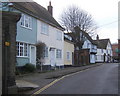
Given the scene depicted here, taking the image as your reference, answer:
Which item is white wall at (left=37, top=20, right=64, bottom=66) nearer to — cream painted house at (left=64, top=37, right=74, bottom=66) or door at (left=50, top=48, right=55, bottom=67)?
door at (left=50, top=48, right=55, bottom=67)

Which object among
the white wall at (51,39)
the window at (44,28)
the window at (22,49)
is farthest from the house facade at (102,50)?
the window at (22,49)

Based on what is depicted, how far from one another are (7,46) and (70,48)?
94.1 ft

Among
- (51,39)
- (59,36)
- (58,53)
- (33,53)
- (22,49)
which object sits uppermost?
(59,36)

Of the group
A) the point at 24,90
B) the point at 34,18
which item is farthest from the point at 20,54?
the point at 24,90

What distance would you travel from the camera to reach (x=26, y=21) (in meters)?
22.0

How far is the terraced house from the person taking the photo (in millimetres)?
20516

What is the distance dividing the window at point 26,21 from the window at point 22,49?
Result: 1925 mm

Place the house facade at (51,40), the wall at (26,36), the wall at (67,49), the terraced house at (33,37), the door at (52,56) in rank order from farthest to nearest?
1. the wall at (67,49)
2. the door at (52,56)
3. the house facade at (51,40)
4. the terraced house at (33,37)
5. the wall at (26,36)

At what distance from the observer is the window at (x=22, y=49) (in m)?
20.1

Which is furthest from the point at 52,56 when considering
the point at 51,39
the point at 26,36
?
the point at 26,36

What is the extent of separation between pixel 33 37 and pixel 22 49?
2.78m

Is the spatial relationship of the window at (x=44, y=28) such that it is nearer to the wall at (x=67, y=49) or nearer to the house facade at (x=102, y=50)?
the wall at (x=67, y=49)

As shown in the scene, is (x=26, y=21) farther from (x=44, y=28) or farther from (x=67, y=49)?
(x=67, y=49)

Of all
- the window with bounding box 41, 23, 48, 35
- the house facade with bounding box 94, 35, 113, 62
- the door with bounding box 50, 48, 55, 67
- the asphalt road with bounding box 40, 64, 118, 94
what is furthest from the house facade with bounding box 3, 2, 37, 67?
the house facade with bounding box 94, 35, 113, 62
